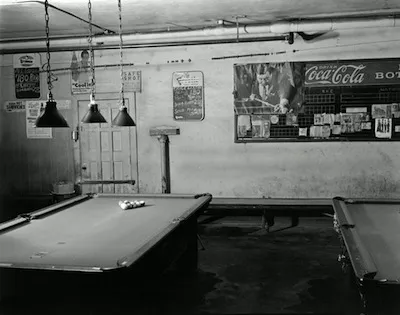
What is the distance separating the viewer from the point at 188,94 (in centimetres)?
→ 718

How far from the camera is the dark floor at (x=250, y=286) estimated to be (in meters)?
3.54

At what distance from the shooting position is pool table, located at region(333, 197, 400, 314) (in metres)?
2.40

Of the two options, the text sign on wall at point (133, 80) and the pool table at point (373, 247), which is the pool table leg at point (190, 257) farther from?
the text sign on wall at point (133, 80)

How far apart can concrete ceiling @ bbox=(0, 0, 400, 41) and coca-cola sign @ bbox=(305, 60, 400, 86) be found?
736 millimetres

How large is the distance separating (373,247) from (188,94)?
4595 mm

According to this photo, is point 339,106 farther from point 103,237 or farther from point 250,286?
point 103,237

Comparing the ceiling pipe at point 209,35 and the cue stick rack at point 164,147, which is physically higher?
the ceiling pipe at point 209,35

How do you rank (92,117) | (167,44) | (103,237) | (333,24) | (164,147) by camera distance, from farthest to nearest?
(164,147)
(167,44)
(333,24)
(92,117)
(103,237)

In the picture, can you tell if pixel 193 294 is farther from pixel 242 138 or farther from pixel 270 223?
pixel 242 138

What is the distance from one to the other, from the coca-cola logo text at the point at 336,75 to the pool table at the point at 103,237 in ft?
9.47

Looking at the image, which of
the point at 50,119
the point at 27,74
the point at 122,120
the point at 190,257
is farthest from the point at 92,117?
the point at 27,74

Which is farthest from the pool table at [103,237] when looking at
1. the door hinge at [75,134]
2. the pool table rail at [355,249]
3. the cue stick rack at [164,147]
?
the door hinge at [75,134]

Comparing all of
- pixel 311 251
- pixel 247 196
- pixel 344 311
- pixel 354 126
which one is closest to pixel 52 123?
pixel 344 311

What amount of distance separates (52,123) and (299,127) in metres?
4.07
